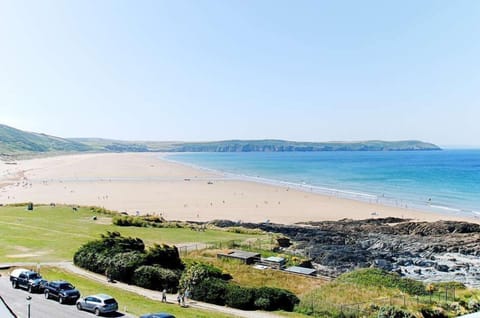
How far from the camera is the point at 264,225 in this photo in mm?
54375

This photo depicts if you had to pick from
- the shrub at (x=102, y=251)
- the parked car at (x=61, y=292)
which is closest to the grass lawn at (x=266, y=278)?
the shrub at (x=102, y=251)

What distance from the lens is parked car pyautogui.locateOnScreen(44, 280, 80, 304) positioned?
21.2 meters

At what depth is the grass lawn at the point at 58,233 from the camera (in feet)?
109

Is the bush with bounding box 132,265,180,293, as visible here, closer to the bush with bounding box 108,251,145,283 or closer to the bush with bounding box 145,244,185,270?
the bush with bounding box 108,251,145,283

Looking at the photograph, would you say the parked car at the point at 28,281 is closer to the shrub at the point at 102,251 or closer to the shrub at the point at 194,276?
the shrub at the point at 102,251

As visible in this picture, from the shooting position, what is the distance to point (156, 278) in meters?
25.6

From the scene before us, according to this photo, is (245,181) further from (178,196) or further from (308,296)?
(308,296)

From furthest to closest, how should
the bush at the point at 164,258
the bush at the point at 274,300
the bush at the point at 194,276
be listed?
the bush at the point at 164,258, the bush at the point at 194,276, the bush at the point at 274,300

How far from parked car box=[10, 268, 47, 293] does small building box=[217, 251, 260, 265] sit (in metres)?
13.0

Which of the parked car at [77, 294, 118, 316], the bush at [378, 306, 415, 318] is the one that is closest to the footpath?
the parked car at [77, 294, 118, 316]

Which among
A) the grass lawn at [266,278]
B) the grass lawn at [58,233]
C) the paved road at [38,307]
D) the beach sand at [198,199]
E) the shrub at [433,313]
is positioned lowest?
the beach sand at [198,199]

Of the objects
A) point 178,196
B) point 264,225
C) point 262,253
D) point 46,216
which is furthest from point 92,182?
point 262,253

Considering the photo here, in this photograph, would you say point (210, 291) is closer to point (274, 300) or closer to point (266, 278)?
point (274, 300)

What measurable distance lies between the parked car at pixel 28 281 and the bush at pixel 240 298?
31.5 feet
